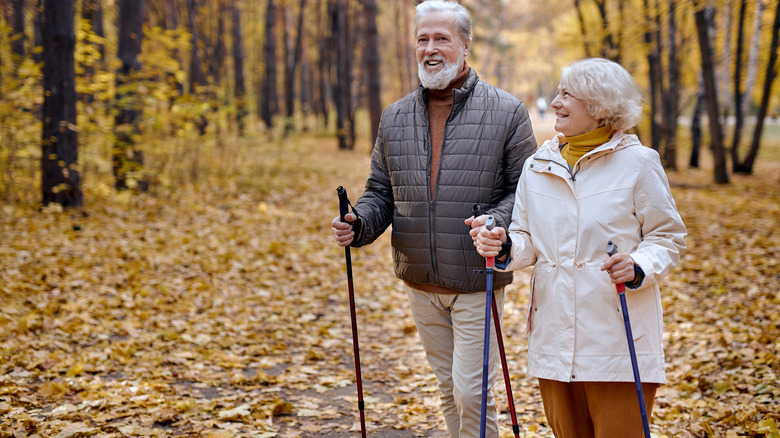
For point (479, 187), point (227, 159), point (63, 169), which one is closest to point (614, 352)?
point (479, 187)

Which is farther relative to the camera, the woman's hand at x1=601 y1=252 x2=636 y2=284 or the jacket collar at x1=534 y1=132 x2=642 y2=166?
the jacket collar at x1=534 y1=132 x2=642 y2=166

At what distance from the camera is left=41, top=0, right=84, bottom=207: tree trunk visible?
375 inches

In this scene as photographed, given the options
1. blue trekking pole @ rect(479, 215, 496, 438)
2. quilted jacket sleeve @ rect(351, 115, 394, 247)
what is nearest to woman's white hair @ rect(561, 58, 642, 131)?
blue trekking pole @ rect(479, 215, 496, 438)

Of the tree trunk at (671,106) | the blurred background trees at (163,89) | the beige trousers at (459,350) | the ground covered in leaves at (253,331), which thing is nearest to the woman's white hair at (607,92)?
the blurred background trees at (163,89)

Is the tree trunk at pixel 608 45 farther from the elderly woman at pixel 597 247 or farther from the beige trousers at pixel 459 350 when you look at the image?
the elderly woman at pixel 597 247

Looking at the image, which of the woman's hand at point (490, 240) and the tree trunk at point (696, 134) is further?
the tree trunk at point (696, 134)

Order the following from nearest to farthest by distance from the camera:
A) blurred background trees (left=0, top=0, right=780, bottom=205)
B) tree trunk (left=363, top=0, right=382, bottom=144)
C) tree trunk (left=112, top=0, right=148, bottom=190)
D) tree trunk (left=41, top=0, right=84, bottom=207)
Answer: tree trunk (left=41, top=0, right=84, bottom=207)
blurred background trees (left=0, top=0, right=780, bottom=205)
tree trunk (left=112, top=0, right=148, bottom=190)
tree trunk (left=363, top=0, right=382, bottom=144)

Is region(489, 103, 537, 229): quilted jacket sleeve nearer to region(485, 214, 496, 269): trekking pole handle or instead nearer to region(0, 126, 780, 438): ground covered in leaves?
region(485, 214, 496, 269): trekking pole handle

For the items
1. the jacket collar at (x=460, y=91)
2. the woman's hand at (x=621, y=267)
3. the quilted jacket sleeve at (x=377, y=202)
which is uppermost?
the jacket collar at (x=460, y=91)

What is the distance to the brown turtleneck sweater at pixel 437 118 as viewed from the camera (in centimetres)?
335

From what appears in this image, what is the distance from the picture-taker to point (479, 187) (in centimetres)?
323

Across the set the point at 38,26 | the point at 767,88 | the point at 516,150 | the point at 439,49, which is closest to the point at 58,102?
the point at 38,26

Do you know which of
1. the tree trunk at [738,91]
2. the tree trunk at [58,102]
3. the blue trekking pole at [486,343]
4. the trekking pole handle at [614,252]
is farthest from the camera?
the tree trunk at [738,91]

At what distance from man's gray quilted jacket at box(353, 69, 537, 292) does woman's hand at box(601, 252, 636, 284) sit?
0.69 m
